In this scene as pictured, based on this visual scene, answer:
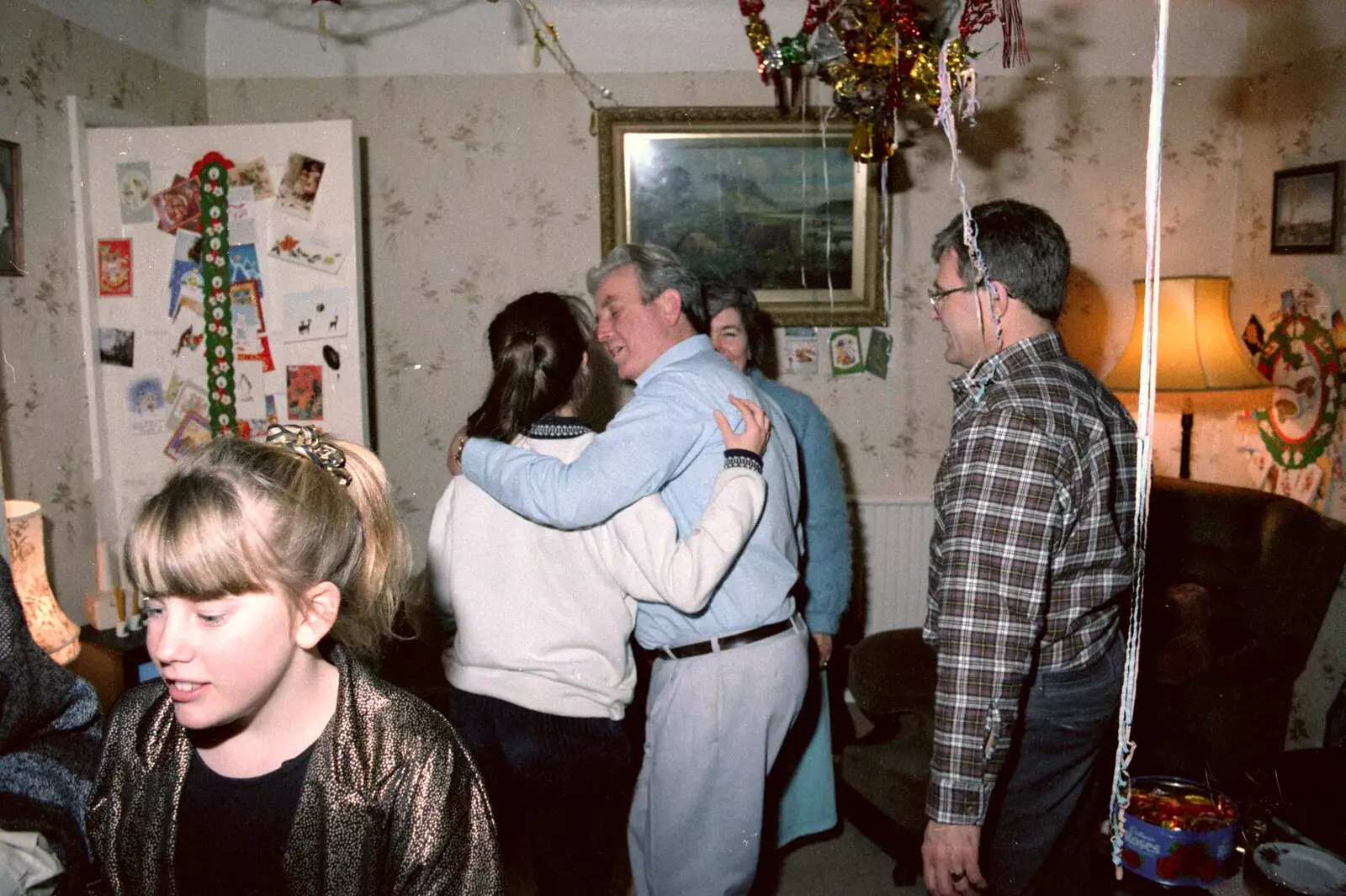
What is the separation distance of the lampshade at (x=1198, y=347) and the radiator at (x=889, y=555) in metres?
0.79

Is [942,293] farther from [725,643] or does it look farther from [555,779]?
[555,779]

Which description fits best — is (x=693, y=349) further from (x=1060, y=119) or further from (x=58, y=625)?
(x=1060, y=119)

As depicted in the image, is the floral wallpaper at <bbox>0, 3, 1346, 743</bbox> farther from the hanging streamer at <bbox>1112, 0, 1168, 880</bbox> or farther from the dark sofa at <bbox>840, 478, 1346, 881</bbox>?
the hanging streamer at <bbox>1112, 0, 1168, 880</bbox>

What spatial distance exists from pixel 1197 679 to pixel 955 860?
1474mm

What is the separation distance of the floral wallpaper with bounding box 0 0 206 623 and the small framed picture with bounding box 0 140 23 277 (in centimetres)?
3

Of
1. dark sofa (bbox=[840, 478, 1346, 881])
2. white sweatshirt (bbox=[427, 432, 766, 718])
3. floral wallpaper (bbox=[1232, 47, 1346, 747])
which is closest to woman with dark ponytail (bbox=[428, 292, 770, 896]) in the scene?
white sweatshirt (bbox=[427, 432, 766, 718])

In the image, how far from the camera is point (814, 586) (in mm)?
2230

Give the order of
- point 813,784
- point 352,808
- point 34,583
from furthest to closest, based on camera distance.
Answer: point 813,784 < point 34,583 < point 352,808

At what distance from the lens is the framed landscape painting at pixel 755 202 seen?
10.2 feet

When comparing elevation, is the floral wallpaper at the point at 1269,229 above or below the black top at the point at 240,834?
above

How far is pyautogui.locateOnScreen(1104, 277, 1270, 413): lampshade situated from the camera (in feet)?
8.82

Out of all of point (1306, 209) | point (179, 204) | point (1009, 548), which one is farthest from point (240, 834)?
point (1306, 209)

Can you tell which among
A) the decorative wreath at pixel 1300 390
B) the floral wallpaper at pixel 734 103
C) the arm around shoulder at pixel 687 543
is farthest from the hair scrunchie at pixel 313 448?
the decorative wreath at pixel 1300 390

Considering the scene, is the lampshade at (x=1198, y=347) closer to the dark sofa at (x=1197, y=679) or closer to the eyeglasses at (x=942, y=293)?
the dark sofa at (x=1197, y=679)
